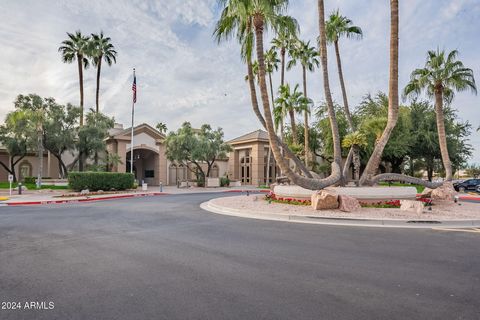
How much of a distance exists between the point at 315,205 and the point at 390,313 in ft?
30.3

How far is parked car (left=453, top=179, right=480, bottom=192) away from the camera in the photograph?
30533 mm

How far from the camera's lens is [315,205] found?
12758mm

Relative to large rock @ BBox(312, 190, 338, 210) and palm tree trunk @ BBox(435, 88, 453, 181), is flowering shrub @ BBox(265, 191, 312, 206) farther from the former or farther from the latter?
palm tree trunk @ BBox(435, 88, 453, 181)

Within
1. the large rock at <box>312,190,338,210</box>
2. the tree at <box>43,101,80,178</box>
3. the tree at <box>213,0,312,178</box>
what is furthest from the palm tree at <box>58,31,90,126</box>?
the large rock at <box>312,190,338,210</box>

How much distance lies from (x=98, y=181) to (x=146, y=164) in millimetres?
17916

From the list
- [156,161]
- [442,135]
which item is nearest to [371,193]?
[442,135]

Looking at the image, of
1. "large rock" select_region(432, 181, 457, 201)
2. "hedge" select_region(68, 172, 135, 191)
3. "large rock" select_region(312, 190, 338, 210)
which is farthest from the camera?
"hedge" select_region(68, 172, 135, 191)

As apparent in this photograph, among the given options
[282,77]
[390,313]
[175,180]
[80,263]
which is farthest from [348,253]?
[175,180]

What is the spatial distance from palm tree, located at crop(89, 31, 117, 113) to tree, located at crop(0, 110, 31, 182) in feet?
27.1

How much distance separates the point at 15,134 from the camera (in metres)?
Result: 31.7

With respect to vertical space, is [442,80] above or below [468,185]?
above

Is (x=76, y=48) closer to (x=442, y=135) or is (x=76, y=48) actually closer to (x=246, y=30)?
(x=246, y=30)

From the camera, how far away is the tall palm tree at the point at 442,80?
2023cm

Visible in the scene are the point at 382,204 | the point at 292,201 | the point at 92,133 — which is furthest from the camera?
the point at 92,133
